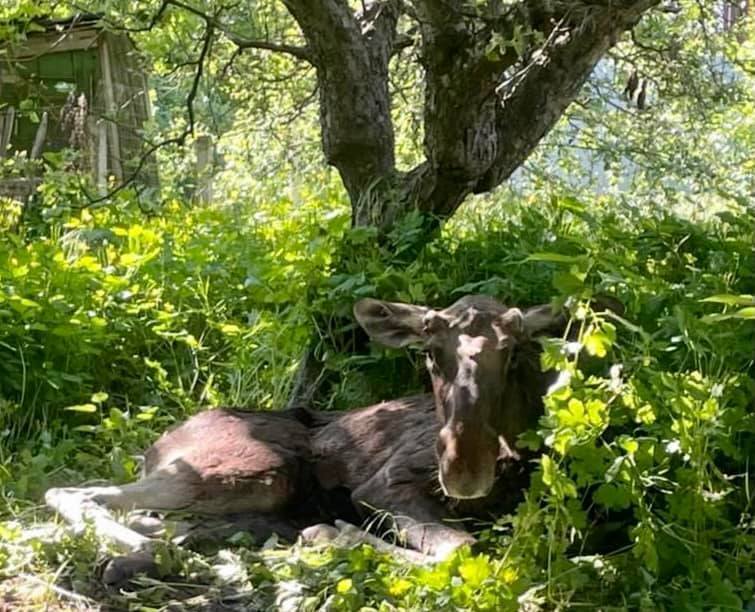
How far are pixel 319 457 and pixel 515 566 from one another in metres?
1.87

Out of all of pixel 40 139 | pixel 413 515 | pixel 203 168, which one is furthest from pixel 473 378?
pixel 40 139

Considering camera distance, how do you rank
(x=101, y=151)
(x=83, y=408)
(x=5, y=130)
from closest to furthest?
(x=83, y=408)
(x=101, y=151)
(x=5, y=130)

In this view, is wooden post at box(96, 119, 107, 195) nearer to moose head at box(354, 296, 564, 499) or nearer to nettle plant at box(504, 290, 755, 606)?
moose head at box(354, 296, 564, 499)

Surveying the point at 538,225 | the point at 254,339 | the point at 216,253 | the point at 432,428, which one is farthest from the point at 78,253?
the point at 432,428

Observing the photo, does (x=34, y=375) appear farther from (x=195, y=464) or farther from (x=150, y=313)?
(x=195, y=464)

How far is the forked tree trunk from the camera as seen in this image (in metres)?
6.65

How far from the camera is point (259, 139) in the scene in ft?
43.9

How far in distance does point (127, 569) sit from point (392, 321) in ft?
5.43

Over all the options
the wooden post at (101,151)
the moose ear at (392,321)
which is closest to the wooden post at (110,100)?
the wooden post at (101,151)

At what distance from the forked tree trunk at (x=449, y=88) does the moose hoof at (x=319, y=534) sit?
1.78m

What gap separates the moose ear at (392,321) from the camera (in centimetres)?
557

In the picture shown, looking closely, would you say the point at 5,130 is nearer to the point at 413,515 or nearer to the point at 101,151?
the point at 101,151

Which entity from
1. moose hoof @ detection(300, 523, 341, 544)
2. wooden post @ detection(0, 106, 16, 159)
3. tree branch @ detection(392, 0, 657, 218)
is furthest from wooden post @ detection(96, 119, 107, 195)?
moose hoof @ detection(300, 523, 341, 544)

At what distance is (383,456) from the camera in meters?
5.77
